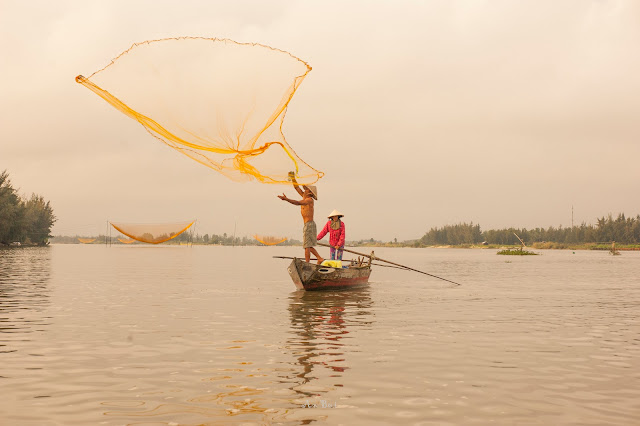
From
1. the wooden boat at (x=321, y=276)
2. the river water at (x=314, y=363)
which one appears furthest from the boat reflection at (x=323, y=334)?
the wooden boat at (x=321, y=276)

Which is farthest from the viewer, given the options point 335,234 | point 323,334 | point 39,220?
point 39,220

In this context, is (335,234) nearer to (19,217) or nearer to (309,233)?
(309,233)

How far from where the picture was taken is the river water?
6.41 m

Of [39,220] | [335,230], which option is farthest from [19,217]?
[335,230]

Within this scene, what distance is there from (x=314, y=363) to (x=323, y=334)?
9.93 ft

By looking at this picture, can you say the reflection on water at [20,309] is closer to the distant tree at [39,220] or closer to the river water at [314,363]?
the river water at [314,363]

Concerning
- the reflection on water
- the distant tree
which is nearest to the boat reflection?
the reflection on water

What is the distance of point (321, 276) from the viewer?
21.1m

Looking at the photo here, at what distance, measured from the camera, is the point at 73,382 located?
7.59 m

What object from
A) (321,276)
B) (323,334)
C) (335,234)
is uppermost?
(335,234)

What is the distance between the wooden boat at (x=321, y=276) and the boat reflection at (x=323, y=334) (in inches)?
18.1

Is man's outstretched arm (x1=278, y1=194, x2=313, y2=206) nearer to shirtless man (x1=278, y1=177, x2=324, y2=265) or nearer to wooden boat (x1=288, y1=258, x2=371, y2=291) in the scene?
shirtless man (x1=278, y1=177, x2=324, y2=265)

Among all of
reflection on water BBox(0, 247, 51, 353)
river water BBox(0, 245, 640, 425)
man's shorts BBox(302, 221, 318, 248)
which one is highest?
man's shorts BBox(302, 221, 318, 248)

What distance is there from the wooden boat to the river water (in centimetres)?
231
